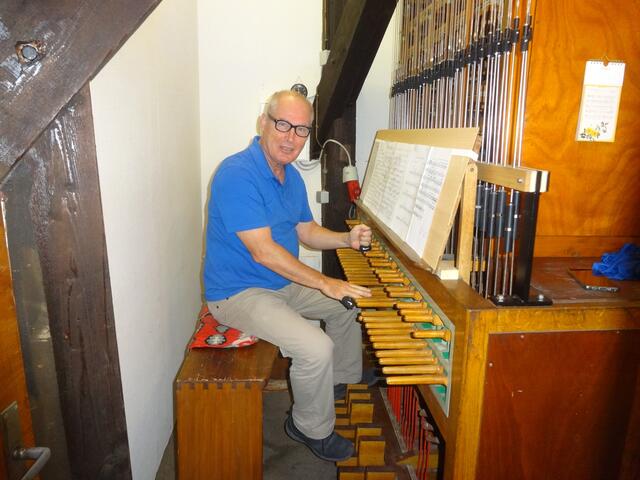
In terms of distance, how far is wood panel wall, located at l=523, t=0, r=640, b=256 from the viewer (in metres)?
1.33

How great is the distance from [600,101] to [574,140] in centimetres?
13

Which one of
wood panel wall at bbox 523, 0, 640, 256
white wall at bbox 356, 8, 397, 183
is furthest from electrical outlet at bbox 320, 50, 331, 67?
wood panel wall at bbox 523, 0, 640, 256

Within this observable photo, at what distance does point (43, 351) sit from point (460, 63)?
1.67 metres

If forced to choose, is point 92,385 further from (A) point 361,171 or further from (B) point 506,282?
(A) point 361,171

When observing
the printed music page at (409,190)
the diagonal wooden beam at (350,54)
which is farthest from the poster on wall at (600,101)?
the diagonal wooden beam at (350,54)

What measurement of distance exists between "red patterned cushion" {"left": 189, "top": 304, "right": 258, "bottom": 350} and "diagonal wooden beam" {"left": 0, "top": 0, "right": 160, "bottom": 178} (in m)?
1.14

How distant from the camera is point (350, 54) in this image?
220 centimetres

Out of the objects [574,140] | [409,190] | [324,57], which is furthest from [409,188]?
[324,57]

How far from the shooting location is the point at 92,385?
3.95ft

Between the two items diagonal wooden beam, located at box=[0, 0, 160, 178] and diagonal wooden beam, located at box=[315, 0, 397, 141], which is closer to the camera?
diagonal wooden beam, located at box=[0, 0, 160, 178]

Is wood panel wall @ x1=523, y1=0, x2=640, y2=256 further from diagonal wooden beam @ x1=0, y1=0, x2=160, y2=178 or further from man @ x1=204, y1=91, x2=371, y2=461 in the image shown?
diagonal wooden beam @ x1=0, y1=0, x2=160, y2=178

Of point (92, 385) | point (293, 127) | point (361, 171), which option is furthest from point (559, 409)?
point (361, 171)

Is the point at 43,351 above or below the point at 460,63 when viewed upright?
below

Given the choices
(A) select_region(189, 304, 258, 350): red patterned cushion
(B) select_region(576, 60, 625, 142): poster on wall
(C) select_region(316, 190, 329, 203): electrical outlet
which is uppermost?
(B) select_region(576, 60, 625, 142): poster on wall
